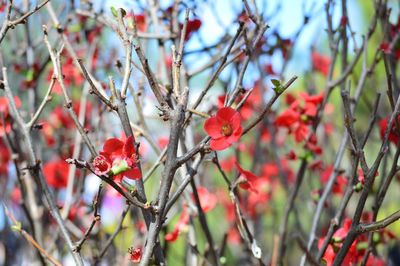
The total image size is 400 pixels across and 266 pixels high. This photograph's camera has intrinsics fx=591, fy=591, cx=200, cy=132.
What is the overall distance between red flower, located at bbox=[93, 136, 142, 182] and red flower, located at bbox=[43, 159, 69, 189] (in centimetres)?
181

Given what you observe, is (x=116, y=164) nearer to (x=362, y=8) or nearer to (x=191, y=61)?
(x=191, y=61)

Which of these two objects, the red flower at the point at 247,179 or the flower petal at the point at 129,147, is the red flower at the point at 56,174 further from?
the flower petal at the point at 129,147

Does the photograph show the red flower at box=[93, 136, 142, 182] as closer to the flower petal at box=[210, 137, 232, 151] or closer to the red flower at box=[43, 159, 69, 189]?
the flower petal at box=[210, 137, 232, 151]

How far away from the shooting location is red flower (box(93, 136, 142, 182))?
1.26m

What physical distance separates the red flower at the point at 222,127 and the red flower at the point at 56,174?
189 centimetres

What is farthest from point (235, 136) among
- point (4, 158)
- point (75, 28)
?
point (4, 158)

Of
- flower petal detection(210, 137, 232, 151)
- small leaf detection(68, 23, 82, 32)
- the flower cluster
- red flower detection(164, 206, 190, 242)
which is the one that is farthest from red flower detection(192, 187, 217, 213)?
small leaf detection(68, 23, 82, 32)

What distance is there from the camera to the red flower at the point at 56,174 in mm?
3035

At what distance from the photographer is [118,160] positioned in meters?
1.27

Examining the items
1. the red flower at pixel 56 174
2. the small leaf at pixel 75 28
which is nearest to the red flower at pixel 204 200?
the small leaf at pixel 75 28

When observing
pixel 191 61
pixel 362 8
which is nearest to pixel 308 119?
pixel 191 61

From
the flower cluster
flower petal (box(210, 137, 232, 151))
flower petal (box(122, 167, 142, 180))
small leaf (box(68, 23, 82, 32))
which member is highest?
small leaf (box(68, 23, 82, 32))

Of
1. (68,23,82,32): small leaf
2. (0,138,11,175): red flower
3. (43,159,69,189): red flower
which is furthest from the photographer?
(0,138,11,175): red flower

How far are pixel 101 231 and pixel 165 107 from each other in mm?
1385
